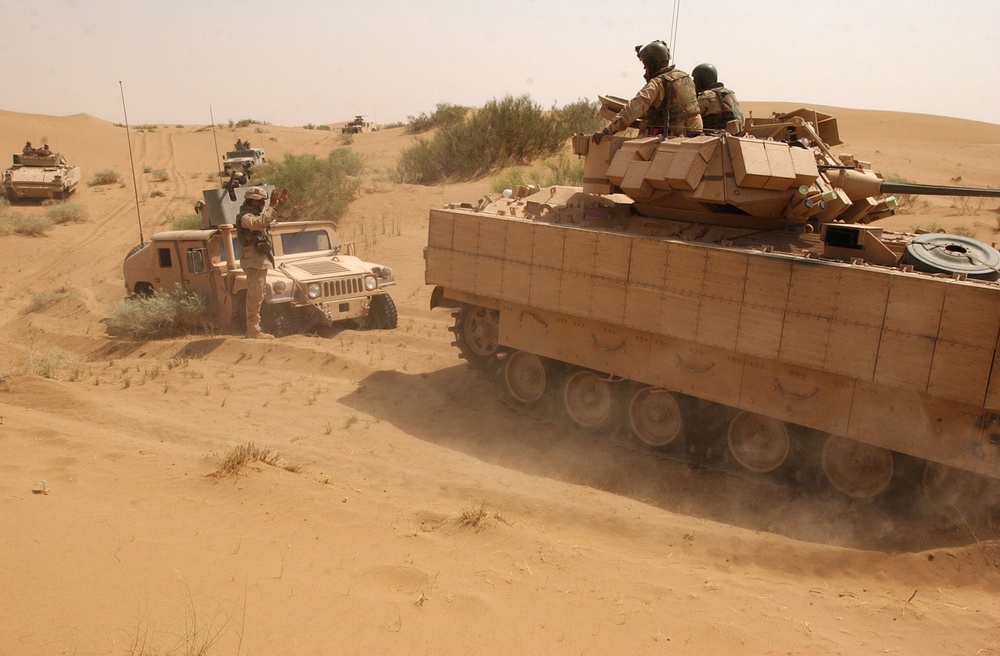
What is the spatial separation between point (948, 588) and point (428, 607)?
3364mm

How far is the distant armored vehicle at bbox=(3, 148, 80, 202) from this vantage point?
26.1 metres

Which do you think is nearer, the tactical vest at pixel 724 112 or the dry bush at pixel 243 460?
the dry bush at pixel 243 460

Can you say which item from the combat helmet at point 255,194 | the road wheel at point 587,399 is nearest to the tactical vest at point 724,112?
the road wheel at point 587,399

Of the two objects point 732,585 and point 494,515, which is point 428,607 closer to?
point 494,515

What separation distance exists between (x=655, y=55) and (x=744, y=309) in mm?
3000

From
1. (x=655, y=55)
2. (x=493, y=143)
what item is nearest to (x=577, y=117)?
(x=493, y=143)

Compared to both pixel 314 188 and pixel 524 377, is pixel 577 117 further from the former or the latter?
pixel 524 377

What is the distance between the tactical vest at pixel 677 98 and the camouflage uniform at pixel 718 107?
0.47 metres

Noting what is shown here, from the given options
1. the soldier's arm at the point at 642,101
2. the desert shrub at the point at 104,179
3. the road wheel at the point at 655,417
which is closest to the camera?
the road wheel at the point at 655,417

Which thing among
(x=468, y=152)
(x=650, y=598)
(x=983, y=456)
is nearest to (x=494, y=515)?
(x=650, y=598)

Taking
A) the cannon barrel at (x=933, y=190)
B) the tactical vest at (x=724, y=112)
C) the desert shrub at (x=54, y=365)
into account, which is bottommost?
the desert shrub at (x=54, y=365)

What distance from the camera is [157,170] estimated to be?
33.1 meters

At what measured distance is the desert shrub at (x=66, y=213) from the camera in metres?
24.3

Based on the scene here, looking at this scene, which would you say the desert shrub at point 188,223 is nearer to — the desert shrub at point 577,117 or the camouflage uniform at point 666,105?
the desert shrub at point 577,117
